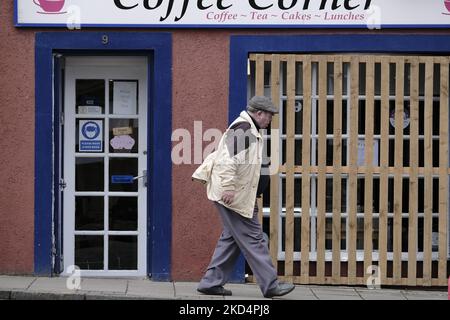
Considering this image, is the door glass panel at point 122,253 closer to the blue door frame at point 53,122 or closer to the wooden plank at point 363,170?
the blue door frame at point 53,122

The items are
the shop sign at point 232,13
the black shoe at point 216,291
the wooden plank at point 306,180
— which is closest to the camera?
the black shoe at point 216,291

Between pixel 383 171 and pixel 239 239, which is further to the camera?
pixel 383 171

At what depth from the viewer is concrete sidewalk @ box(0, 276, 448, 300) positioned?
9766 mm

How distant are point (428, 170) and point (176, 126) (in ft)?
8.83

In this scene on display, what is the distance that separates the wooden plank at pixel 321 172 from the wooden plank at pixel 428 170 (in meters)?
1.07

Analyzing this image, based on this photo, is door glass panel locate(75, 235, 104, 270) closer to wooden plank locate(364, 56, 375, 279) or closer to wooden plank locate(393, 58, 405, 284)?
wooden plank locate(364, 56, 375, 279)

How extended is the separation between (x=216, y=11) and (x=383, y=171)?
7.96 ft

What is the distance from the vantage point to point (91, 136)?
11.0 meters

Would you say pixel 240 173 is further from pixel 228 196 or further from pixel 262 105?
pixel 262 105

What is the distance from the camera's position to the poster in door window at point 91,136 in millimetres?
10953

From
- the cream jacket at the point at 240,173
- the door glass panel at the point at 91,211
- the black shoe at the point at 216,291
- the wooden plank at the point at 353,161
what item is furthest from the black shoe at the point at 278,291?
Result: the door glass panel at the point at 91,211

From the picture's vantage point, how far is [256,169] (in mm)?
9477

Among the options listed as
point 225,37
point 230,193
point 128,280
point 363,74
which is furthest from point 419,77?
point 128,280

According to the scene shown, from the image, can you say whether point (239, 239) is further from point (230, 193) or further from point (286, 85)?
point (286, 85)
